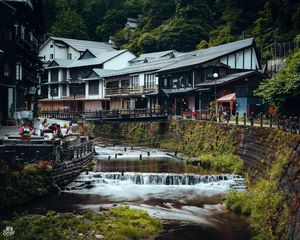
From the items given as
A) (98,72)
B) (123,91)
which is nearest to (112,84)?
(123,91)

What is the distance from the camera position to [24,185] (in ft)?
67.3

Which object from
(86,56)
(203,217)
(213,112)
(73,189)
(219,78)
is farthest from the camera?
(86,56)

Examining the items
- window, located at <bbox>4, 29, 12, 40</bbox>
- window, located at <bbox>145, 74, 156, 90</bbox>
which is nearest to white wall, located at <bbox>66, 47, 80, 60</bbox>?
window, located at <bbox>145, 74, 156, 90</bbox>

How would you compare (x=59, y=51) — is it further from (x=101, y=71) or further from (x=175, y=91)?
(x=175, y=91)

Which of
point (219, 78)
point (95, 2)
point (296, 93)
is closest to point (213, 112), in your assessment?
point (219, 78)

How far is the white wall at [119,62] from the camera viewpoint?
252 ft

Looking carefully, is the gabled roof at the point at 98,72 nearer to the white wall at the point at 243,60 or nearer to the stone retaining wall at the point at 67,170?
the white wall at the point at 243,60

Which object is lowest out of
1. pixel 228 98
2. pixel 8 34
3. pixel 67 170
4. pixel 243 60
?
pixel 67 170

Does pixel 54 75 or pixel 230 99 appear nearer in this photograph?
pixel 230 99

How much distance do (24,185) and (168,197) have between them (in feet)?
Answer: 24.3

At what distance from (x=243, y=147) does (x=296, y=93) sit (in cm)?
591

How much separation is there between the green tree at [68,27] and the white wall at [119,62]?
33.1 m

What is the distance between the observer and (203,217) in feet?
62.6

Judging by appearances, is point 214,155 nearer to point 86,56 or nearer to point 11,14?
point 11,14
